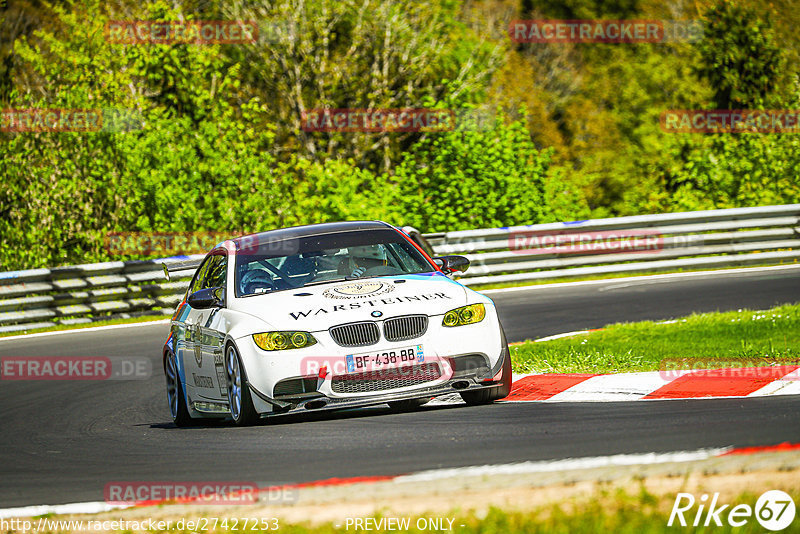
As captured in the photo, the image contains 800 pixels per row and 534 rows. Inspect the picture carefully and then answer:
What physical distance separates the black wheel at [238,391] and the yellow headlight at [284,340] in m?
0.22

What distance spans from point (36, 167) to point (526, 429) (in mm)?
17474

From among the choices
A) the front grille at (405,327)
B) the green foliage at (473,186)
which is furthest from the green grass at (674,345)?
the green foliage at (473,186)

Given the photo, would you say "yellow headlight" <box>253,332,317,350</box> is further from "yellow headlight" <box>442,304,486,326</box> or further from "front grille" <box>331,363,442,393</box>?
"yellow headlight" <box>442,304,486,326</box>

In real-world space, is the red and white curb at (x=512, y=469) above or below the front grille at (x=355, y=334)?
below

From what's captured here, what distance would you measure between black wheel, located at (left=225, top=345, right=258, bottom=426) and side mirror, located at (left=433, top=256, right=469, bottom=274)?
2.02 m

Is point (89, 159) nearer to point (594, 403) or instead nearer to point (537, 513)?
point (594, 403)

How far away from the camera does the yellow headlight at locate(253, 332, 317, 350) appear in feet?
27.6

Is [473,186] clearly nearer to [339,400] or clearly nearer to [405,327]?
[405,327]

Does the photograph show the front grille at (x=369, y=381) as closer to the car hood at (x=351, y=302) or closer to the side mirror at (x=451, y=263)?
the car hood at (x=351, y=302)

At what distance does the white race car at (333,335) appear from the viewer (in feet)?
27.5

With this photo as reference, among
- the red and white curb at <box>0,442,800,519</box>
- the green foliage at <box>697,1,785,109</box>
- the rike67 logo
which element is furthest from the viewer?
the green foliage at <box>697,1,785,109</box>

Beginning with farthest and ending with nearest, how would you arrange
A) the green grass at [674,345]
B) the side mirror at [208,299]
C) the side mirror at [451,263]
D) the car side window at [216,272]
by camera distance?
the green grass at [674,345] < the side mirror at [451,263] < the car side window at [216,272] < the side mirror at [208,299]

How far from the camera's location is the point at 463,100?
24.1 m

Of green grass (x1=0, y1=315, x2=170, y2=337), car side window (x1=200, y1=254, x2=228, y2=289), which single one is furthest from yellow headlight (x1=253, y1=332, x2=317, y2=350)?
green grass (x1=0, y1=315, x2=170, y2=337)
